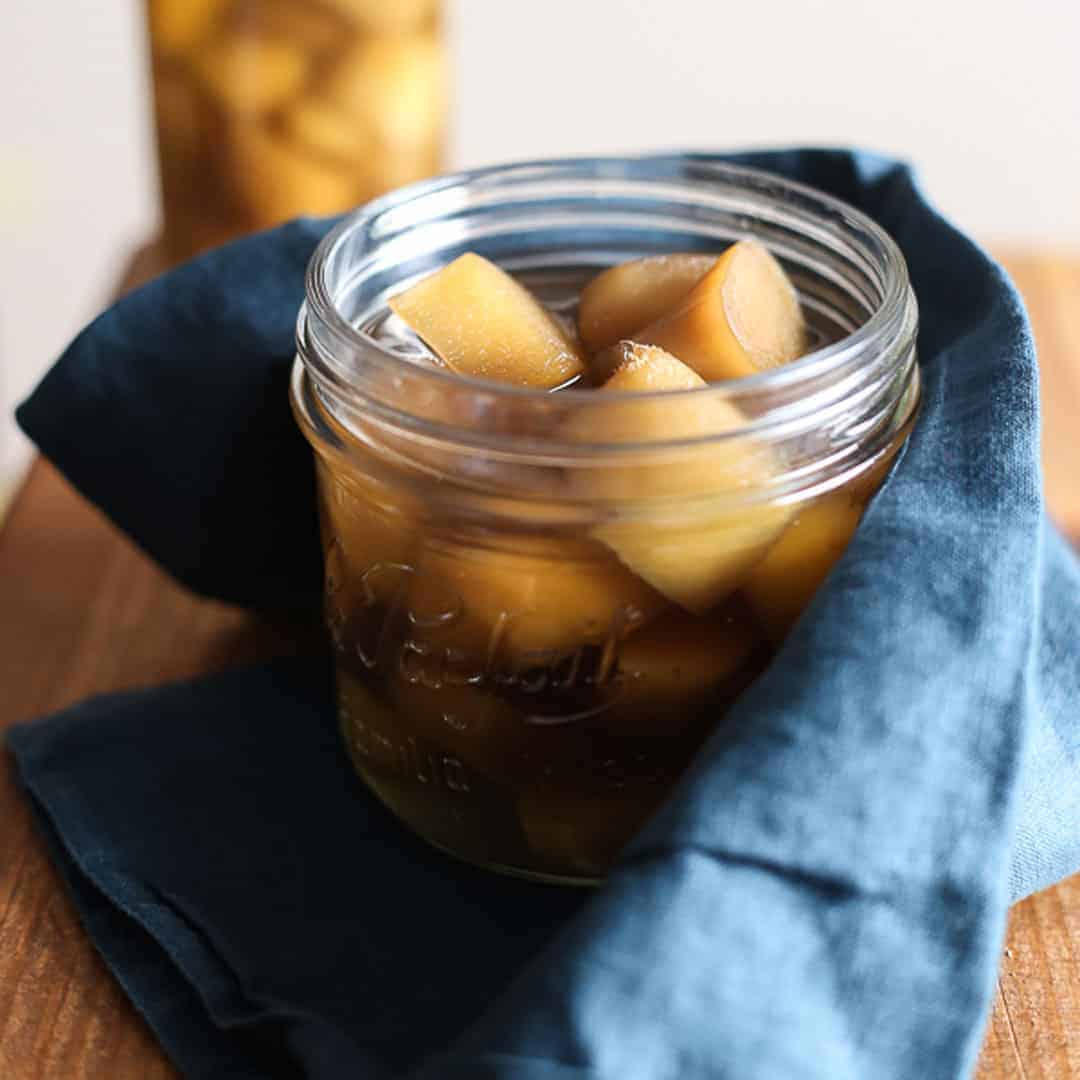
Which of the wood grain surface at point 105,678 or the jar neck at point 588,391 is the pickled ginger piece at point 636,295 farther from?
the wood grain surface at point 105,678

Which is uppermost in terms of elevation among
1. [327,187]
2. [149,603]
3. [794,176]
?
[794,176]

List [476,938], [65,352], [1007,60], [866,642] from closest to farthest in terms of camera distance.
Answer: [866,642] < [476,938] < [65,352] < [1007,60]

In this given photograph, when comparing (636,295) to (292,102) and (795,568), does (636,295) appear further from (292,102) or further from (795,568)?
(292,102)

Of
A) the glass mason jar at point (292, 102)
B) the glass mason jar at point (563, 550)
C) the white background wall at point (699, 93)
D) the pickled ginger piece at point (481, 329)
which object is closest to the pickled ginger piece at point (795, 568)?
the glass mason jar at point (563, 550)

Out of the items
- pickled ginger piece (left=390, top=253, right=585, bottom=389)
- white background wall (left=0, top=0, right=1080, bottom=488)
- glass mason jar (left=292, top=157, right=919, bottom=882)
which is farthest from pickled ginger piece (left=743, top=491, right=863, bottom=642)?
white background wall (left=0, top=0, right=1080, bottom=488)

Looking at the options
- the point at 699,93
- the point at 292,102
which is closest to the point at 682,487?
the point at 292,102

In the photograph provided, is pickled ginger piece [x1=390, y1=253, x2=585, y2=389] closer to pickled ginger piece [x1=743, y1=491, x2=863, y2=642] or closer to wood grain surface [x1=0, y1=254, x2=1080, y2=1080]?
pickled ginger piece [x1=743, y1=491, x2=863, y2=642]

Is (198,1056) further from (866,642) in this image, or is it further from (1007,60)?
(1007,60)

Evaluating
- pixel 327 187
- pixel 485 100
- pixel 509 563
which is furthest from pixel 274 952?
pixel 485 100
